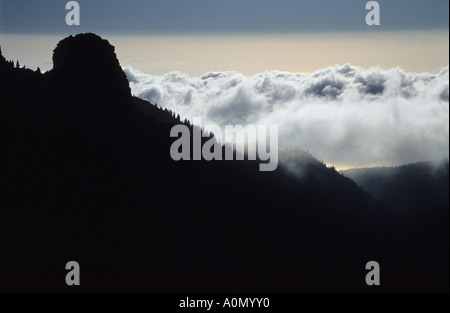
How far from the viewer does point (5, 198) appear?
17662 cm

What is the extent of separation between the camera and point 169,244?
7781 inches

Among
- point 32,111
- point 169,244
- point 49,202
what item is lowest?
point 169,244
